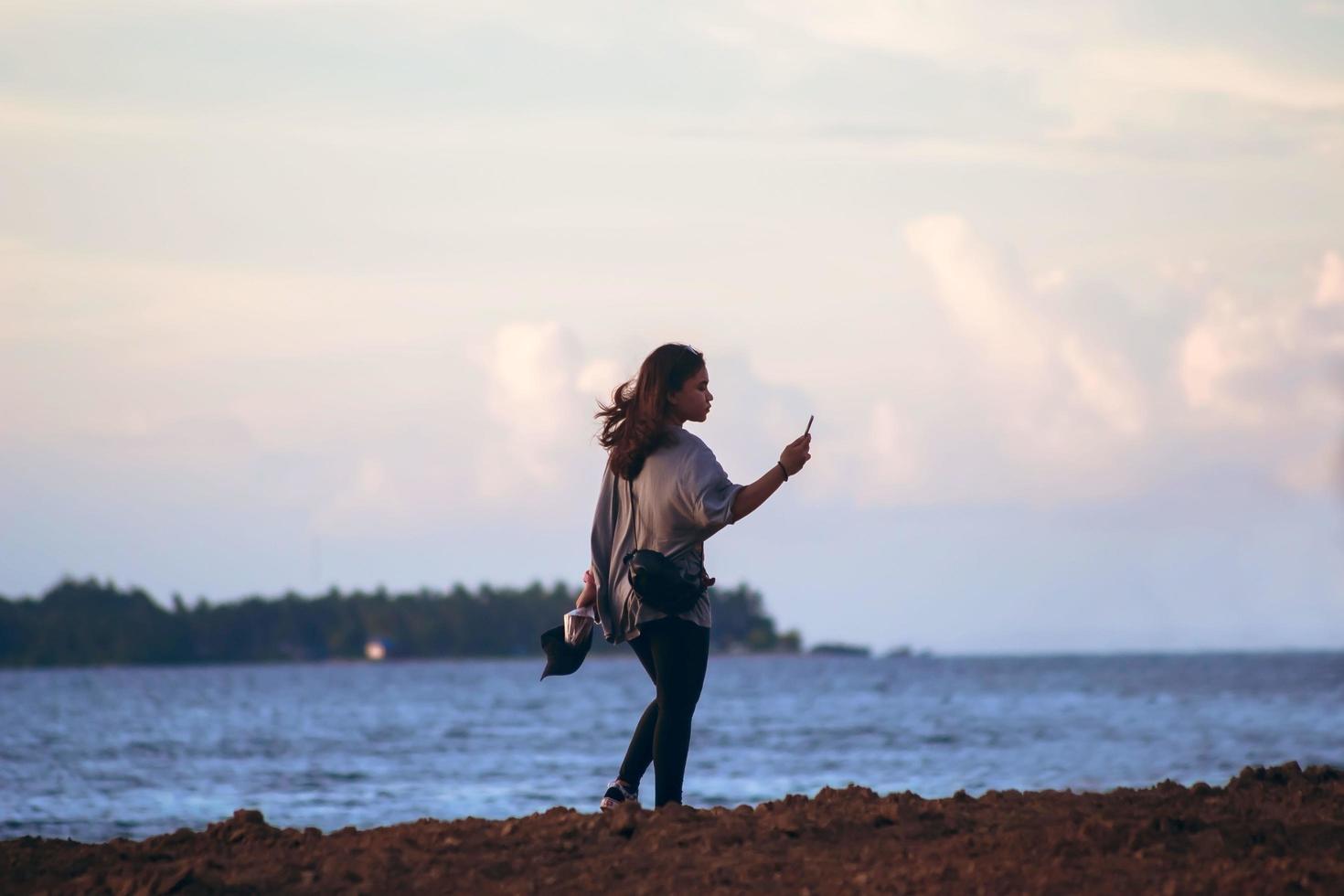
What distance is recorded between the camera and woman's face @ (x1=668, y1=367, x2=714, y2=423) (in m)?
6.50

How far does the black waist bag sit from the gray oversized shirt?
0.05 metres

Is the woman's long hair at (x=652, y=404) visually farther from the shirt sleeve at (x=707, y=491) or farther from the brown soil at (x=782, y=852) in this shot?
the brown soil at (x=782, y=852)

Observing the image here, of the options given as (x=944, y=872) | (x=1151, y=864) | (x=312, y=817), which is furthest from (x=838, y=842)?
(x=312, y=817)

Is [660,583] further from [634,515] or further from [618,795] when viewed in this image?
[618,795]

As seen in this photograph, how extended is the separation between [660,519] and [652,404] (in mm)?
445

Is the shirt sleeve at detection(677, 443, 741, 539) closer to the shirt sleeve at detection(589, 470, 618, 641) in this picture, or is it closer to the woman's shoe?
the shirt sleeve at detection(589, 470, 618, 641)

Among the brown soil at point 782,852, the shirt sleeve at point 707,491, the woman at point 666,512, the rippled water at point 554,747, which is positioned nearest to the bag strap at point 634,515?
the woman at point 666,512

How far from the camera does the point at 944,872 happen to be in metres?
5.57

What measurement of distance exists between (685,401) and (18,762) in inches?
1429

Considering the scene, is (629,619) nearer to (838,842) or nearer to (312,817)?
(838,842)

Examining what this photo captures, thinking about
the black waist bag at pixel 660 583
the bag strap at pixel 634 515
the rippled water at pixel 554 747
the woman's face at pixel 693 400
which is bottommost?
the rippled water at pixel 554 747

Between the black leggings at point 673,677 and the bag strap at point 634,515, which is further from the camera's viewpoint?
the bag strap at point 634,515

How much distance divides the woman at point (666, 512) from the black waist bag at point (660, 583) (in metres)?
0.05

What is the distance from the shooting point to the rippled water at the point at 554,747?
27484 millimetres
